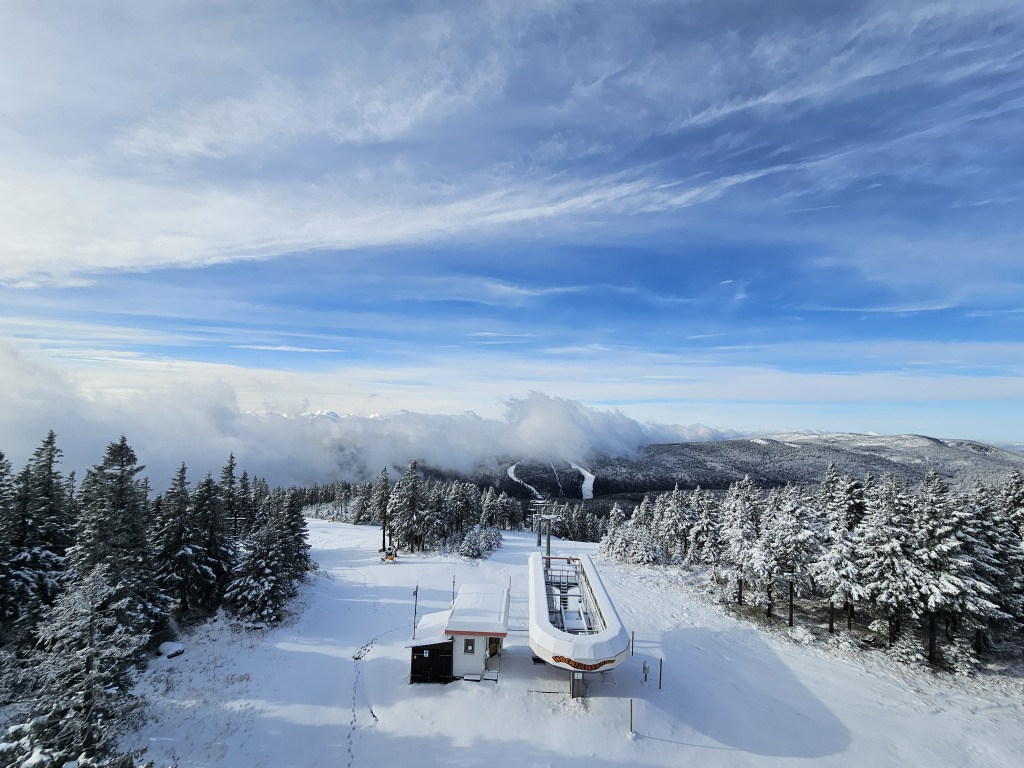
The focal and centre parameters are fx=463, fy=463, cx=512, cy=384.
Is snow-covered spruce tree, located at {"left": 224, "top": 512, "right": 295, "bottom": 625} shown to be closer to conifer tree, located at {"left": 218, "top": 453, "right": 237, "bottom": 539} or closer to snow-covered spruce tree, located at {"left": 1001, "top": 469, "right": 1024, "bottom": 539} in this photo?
conifer tree, located at {"left": 218, "top": 453, "right": 237, "bottom": 539}

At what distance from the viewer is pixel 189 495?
1220 inches

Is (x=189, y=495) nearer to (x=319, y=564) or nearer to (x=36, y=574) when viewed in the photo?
(x=36, y=574)

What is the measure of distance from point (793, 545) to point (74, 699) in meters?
38.7

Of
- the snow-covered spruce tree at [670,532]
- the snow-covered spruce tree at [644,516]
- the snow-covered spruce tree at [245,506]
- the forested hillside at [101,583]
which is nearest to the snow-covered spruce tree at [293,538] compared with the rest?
the forested hillside at [101,583]

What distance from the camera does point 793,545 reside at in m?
33.6

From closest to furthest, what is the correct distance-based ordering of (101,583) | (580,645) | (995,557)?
(101,583), (580,645), (995,557)

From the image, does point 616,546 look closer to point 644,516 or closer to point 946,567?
point 644,516

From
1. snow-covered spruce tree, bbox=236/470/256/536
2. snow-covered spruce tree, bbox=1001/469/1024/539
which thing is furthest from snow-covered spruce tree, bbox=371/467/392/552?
snow-covered spruce tree, bbox=1001/469/1024/539

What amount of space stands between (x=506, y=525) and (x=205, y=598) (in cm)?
7399

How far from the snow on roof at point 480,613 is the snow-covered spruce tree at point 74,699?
40.7 feet

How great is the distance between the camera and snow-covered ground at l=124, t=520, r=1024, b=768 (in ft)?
57.5

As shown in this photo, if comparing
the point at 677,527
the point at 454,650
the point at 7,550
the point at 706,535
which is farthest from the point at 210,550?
the point at 677,527

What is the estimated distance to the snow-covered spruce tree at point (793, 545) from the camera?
110 feet

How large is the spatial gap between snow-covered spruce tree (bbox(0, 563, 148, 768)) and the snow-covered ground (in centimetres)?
520
